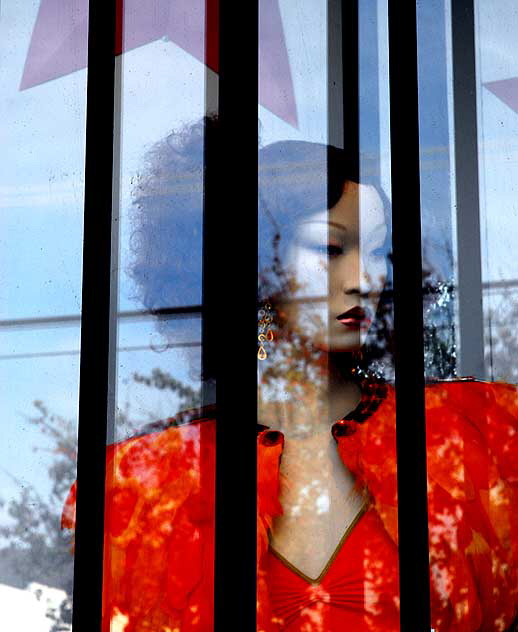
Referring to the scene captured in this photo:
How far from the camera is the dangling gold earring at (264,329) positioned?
2166 millimetres

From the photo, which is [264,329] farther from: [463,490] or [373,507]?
[463,490]

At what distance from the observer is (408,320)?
7.40 feet

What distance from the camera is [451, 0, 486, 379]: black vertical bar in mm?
2283

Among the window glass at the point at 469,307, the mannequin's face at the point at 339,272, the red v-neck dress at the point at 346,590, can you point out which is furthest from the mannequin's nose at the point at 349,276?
the red v-neck dress at the point at 346,590

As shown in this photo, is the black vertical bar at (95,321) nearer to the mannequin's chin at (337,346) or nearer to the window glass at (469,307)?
the mannequin's chin at (337,346)

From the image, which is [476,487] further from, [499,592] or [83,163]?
[83,163]

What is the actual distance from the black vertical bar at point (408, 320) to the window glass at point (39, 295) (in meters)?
0.64

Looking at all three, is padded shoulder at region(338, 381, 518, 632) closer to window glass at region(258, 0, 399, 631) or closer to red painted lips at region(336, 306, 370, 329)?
window glass at region(258, 0, 399, 631)

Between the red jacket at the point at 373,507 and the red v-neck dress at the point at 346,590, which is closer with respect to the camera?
the red jacket at the point at 373,507

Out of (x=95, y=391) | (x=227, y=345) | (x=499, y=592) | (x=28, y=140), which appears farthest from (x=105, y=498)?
(x=499, y=592)

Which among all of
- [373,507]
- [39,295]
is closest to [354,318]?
[373,507]

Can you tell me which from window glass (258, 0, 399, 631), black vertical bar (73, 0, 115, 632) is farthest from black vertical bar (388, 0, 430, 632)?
black vertical bar (73, 0, 115, 632)

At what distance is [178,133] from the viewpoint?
7.06 ft

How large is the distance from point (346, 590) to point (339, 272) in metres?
0.61
